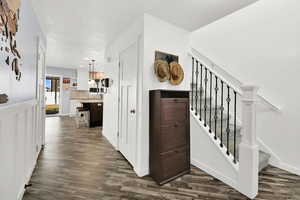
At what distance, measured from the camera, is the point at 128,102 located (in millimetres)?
2635

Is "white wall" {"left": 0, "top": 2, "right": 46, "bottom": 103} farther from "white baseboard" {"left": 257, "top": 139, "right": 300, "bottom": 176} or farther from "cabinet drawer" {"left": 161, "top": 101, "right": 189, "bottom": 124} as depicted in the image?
"white baseboard" {"left": 257, "top": 139, "right": 300, "bottom": 176}

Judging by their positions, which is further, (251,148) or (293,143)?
(293,143)

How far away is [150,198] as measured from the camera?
1.68m

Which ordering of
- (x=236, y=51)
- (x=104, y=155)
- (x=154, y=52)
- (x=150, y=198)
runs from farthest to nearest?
(x=236, y=51) → (x=104, y=155) → (x=154, y=52) → (x=150, y=198)

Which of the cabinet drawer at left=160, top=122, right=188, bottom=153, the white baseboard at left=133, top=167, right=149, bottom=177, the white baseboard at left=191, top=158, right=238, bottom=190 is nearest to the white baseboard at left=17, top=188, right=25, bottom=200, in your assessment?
the white baseboard at left=133, top=167, right=149, bottom=177

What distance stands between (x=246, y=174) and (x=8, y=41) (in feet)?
9.29

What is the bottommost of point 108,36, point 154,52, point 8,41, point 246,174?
point 246,174

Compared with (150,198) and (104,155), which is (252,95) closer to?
(150,198)

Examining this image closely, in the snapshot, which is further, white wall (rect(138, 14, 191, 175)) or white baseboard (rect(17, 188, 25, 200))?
white wall (rect(138, 14, 191, 175))

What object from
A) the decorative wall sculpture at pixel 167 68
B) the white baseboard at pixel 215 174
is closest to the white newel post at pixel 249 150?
the white baseboard at pixel 215 174

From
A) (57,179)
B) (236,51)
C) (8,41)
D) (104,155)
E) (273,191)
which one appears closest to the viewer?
(8,41)

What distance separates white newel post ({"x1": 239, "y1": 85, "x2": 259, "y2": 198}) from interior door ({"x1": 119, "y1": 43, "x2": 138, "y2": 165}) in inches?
59.5

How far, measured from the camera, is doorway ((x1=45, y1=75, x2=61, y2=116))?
798 centimetres

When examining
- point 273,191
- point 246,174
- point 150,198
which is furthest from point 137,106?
point 273,191
